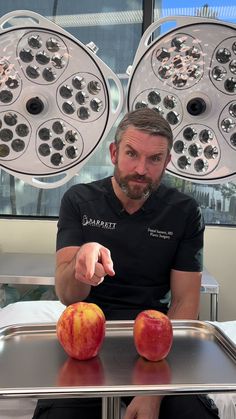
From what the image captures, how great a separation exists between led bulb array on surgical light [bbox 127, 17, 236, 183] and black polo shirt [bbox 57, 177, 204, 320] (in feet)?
1.06

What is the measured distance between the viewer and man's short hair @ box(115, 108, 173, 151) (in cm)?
128

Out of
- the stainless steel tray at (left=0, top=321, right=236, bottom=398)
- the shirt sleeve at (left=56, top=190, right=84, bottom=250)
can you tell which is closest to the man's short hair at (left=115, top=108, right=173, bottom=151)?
the shirt sleeve at (left=56, top=190, right=84, bottom=250)

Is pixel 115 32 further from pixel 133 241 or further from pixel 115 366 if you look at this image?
pixel 115 366

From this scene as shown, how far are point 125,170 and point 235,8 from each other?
1840 millimetres

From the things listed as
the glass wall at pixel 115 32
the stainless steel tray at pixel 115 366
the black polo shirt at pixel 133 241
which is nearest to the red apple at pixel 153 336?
the stainless steel tray at pixel 115 366

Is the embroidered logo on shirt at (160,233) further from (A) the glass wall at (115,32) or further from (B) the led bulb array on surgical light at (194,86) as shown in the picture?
(A) the glass wall at (115,32)

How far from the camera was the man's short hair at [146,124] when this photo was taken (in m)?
1.28

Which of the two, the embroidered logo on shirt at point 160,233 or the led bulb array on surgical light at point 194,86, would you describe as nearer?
the embroidered logo on shirt at point 160,233

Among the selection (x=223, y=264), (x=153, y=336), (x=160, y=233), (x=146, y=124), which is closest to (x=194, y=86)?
(x=146, y=124)

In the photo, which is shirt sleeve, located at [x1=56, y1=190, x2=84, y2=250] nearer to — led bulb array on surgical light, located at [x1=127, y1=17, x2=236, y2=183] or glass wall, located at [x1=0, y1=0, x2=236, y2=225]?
led bulb array on surgical light, located at [x1=127, y1=17, x2=236, y2=183]

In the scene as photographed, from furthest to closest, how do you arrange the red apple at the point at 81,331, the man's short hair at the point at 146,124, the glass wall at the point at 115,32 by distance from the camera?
1. the glass wall at the point at 115,32
2. the man's short hair at the point at 146,124
3. the red apple at the point at 81,331

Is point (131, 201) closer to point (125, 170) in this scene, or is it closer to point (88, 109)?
point (125, 170)

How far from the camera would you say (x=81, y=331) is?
→ 2.68 feet

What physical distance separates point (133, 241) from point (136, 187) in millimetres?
160
